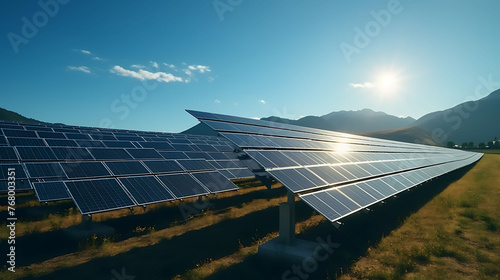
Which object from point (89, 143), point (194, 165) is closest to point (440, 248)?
point (194, 165)

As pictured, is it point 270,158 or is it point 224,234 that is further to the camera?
point 224,234

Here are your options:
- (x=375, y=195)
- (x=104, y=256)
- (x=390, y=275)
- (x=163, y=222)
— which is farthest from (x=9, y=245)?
(x=375, y=195)

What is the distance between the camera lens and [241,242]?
1207cm

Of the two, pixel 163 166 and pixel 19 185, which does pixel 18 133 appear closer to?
pixel 19 185

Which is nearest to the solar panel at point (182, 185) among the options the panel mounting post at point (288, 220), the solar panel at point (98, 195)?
the solar panel at point (98, 195)

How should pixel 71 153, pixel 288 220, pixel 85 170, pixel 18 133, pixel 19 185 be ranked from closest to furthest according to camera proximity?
pixel 288 220, pixel 85 170, pixel 19 185, pixel 71 153, pixel 18 133

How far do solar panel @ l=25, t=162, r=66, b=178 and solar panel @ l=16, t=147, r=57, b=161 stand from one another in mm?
714

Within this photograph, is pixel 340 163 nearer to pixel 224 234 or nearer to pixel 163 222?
pixel 224 234

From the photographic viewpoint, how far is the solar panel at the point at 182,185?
48.6 feet

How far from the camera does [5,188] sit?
1477 cm

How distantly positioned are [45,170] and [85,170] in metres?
4.47

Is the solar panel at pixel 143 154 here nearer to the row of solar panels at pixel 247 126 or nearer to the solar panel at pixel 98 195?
the solar panel at pixel 98 195

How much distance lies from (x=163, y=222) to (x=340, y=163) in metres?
11.2

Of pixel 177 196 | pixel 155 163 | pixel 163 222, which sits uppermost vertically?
pixel 155 163
